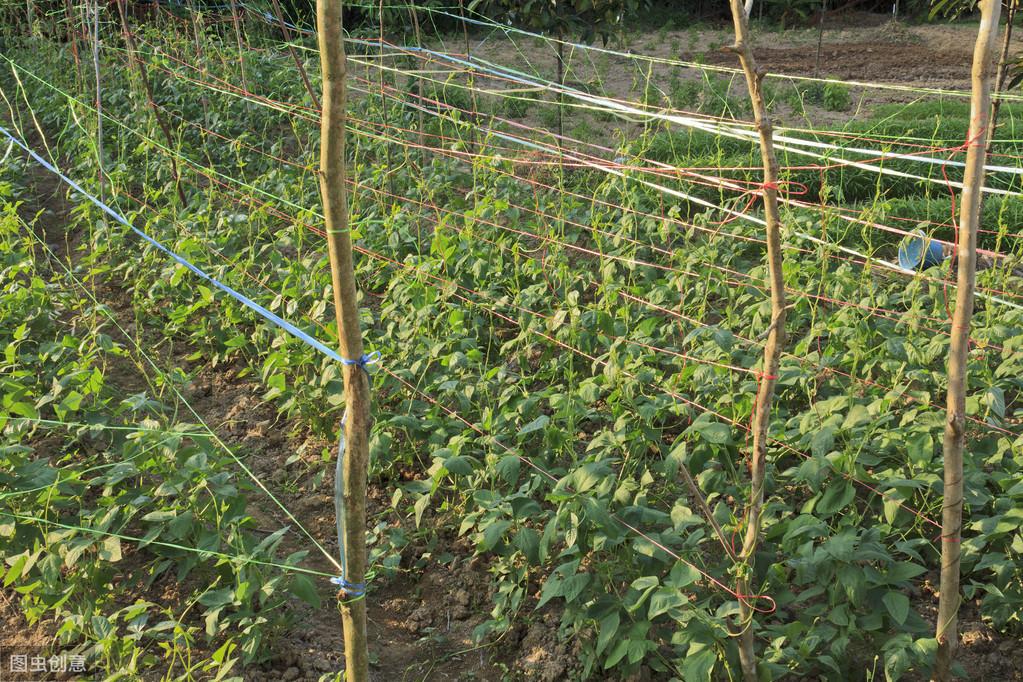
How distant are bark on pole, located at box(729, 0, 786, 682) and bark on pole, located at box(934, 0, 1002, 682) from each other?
1.24ft

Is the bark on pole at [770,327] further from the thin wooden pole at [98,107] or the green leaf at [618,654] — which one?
the thin wooden pole at [98,107]

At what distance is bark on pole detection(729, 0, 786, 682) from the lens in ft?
5.90

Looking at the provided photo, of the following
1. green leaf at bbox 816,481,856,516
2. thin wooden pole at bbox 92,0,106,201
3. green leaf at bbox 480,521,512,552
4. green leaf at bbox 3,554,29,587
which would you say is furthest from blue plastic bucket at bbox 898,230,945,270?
thin wooden pole at bbox 92,0,106,201

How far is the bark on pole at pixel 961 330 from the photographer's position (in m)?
1.92

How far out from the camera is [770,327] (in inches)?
77.2

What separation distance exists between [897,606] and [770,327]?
28.9 inches

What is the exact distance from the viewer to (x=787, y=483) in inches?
113

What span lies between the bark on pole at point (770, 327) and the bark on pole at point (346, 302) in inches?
28.3

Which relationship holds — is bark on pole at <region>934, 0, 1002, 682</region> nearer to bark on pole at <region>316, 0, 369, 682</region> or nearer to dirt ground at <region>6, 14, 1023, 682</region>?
dirt ground at <region>6, 14, 1023, 682</region>

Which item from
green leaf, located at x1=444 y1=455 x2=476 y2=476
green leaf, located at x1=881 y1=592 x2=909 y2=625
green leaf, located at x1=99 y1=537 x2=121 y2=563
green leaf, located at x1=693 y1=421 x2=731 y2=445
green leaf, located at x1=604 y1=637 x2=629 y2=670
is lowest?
green leaf, located at x1=604 y1=637 x2=629 y2=670

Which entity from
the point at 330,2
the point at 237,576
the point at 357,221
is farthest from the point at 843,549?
the point at 357,221

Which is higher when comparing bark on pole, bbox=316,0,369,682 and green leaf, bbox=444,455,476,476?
bark on pole, bbox=316,0,369,682

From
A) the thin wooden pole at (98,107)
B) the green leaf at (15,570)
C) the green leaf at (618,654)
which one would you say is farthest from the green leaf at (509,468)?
the thin wooden pole at (98,107)

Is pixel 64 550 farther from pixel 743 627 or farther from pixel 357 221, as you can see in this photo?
pixel 357 221
